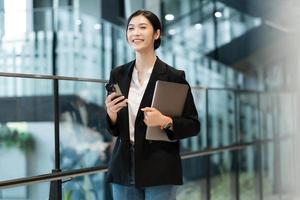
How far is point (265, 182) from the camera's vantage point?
16.7 ft

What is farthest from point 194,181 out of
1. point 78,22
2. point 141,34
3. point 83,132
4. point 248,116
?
point 78,22

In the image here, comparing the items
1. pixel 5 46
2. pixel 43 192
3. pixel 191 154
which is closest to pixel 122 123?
pixel 43 192

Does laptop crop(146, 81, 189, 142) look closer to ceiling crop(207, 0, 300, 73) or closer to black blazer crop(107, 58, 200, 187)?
black blazer crop(107, 58, 200, 187)

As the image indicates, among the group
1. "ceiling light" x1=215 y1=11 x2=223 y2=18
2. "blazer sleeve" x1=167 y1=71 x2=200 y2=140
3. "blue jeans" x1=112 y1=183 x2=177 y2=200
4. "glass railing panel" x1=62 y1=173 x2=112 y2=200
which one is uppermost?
"ceiling light" x1=215 y1=11 x2=223 y2=18

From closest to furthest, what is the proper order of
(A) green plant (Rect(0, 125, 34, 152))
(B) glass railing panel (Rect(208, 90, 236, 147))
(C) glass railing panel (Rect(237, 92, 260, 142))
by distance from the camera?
(A) green plant (Rect(0, 125, 34, 152)) < (C) glass railing panel (Rect(237, 92, 260, 142)) < (B) glass railing panel (Rect(208, 90, 236, 147))

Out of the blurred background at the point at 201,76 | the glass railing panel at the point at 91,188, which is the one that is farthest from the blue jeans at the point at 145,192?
the glass railing panel at the point at 91,188

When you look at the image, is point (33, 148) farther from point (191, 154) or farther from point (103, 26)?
point (103, 26)

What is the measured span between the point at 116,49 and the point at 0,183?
4.97 m

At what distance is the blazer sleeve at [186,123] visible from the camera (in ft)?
4.97

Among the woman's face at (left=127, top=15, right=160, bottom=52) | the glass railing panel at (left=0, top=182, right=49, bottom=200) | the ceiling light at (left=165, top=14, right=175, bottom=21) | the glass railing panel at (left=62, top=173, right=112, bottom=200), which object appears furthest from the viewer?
the ceiling light at (left=165, top=14, right=175, bottom=21)

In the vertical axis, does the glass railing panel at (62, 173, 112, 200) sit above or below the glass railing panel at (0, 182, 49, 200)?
below

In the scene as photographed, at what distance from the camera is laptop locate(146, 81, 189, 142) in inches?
58.6

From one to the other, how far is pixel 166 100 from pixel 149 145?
0.52 feet

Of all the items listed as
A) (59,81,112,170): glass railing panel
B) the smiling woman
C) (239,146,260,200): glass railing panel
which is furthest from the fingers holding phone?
the smiling woman
